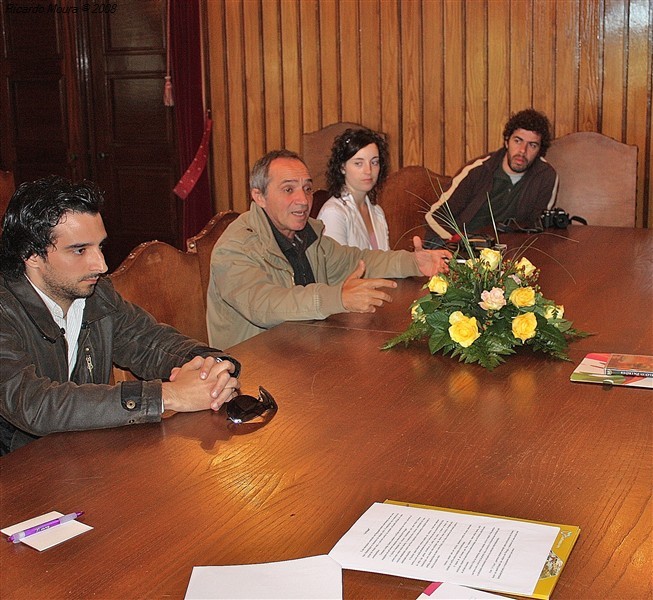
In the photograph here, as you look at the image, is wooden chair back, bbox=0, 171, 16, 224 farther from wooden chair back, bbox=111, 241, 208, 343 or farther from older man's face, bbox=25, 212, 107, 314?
older man's face, bbox=25, 212, 107, 314

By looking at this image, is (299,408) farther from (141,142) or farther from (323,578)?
(141,142)

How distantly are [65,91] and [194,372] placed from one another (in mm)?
6096

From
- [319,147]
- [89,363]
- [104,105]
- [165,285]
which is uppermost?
[104,105]

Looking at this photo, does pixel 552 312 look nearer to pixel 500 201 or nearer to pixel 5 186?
pixel 500 201

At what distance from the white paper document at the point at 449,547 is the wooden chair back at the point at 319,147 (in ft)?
17.7

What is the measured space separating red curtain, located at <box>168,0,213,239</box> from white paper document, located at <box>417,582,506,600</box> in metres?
6.09

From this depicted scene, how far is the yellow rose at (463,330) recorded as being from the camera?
237 cm

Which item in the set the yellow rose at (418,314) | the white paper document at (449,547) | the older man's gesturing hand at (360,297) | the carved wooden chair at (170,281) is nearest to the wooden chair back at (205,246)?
the carved wooden chair at (170,281)

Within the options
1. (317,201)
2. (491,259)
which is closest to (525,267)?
(491,259)

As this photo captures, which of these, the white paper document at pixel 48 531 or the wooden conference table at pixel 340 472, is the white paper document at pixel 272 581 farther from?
the white paper document at pixel 48 531

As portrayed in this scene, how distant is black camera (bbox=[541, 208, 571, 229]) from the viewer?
15.9 feet

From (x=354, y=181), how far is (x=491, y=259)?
1934 millimetres

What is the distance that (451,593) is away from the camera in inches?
50.8

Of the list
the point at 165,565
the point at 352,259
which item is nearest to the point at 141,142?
the point at 352,259
